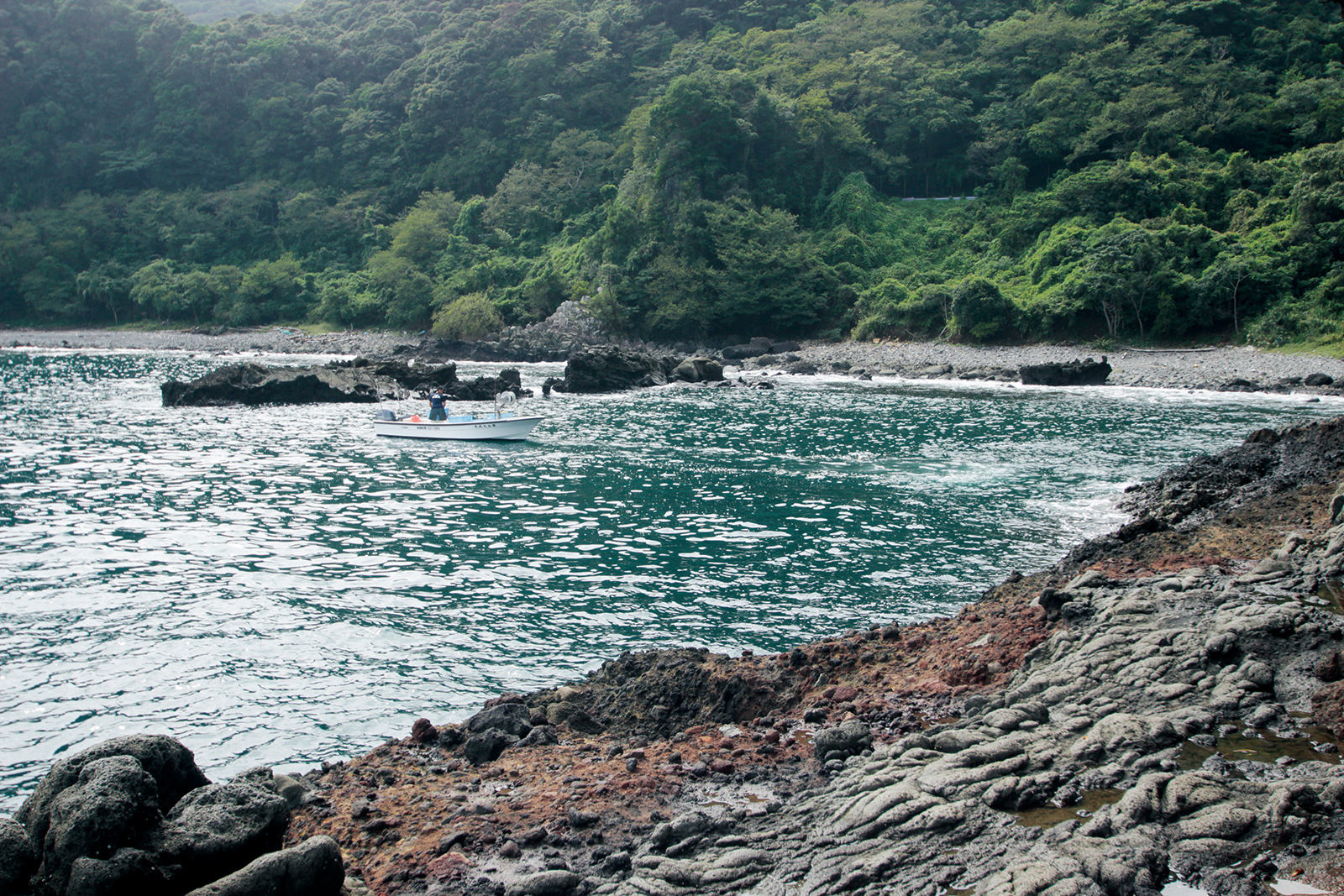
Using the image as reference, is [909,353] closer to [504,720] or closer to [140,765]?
[504,720]

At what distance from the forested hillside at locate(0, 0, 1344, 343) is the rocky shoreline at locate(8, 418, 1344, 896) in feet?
175


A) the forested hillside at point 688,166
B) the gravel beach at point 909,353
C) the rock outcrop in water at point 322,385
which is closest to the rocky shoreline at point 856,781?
the rock outcrop in water at point 322,385

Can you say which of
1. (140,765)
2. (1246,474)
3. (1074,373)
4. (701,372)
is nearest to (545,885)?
(140,765)

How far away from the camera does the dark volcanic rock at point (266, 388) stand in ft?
156

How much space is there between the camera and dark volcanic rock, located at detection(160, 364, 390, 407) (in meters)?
47.6

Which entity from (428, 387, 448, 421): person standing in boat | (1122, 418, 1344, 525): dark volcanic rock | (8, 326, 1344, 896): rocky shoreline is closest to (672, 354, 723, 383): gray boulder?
(428, 387, 448, 421): person standing in boat

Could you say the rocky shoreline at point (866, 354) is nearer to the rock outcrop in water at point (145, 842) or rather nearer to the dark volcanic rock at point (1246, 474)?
the dark volcanic rock at point (1246, 474)

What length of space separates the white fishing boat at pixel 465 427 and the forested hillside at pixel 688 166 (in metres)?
40.3

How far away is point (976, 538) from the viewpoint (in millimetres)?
20750

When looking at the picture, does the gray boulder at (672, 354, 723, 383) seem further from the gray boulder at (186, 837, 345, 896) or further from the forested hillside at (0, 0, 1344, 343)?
the gray boulder at (186, 837, 345, 896)

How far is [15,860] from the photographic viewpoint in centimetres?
711

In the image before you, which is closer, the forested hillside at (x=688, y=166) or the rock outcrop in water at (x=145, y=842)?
the rock outcrop in water at (x=145, y=842)

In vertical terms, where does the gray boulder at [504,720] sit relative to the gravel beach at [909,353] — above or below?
below

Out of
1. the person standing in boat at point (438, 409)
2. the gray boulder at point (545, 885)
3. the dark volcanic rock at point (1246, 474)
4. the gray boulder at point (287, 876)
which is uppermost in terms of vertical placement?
the person standing in boat at point (438, 409)
